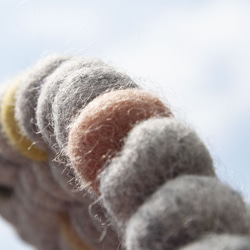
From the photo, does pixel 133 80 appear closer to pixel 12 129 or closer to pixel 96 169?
pixel 96 169

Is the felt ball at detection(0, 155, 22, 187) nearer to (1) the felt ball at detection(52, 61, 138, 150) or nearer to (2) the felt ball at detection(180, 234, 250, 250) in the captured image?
(1) the felt ball at detection(52, 61, 138, 150)

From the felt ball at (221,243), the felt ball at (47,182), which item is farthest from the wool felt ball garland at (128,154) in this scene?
the felt ball at (47,182)

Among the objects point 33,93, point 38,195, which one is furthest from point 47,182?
point 33,93

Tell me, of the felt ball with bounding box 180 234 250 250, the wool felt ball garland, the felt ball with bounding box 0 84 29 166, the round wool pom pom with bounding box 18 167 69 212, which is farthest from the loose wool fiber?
the round wool pom pom with bounding box 18 167 69 212

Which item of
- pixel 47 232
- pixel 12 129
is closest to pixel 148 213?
pixel 12 129

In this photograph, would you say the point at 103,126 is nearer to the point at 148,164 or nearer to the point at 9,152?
the point at 148,164
